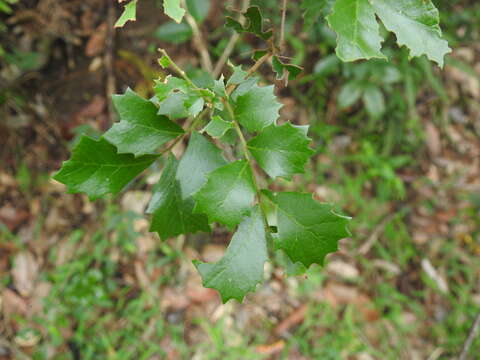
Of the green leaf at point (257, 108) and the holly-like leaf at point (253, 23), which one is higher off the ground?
the holly-like leaf at point (253, 23)

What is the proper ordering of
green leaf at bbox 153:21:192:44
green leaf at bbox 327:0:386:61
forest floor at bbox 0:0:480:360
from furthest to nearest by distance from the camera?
1. forest floor at bbox 0:0:480:360
2. green leaf at bbox 153:21:192:44
3. green leaf at bbox 327:0:386:61

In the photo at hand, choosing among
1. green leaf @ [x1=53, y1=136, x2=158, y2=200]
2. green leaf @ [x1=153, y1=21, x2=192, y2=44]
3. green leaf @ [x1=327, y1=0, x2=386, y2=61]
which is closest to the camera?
green leaf @ [x1=327, y1=0, x2=386, y2=61]

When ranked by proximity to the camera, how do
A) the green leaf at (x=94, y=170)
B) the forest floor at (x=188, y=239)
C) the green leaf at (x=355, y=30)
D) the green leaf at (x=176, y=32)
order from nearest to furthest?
1. the green leaf at (x=355, y=30)
2. the green leaf at (x=94, y=170)
3. the green leaf at (x=176, y=32)
4. the forest floor at (x=188, y=239)

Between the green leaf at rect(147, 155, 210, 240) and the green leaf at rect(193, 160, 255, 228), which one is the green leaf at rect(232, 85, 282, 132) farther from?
the green leaf at rect(147, 155, 210, 240)

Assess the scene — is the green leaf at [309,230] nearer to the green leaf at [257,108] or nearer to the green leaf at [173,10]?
the green leaf at [257,108]

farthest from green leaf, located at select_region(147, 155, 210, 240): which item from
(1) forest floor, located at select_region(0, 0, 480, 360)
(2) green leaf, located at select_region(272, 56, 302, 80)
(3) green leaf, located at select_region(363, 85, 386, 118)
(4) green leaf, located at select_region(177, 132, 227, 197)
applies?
(3) green leaf, located at select_region(363, 85, 386, 118)

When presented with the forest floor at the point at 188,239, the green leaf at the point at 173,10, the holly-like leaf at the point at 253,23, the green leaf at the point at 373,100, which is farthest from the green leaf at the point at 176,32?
the green leaf at the point at 173,10

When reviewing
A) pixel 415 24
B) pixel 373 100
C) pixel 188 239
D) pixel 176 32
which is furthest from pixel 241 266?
pixel 373 100
